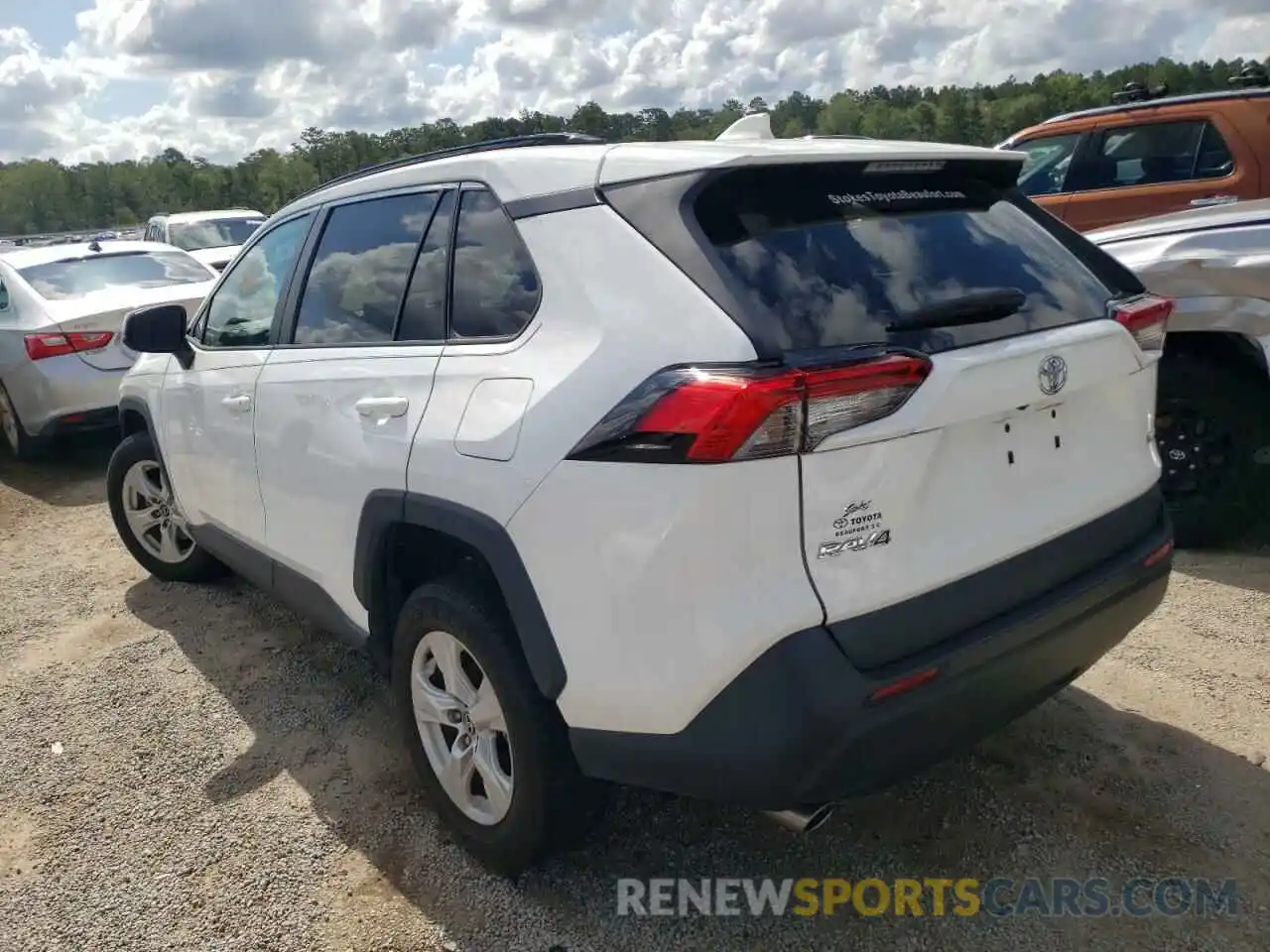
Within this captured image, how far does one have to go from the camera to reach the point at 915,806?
279cm

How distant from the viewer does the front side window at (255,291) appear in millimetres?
3484

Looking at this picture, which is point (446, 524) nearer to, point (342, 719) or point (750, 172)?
point (750, 172)

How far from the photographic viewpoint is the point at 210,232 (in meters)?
14.0

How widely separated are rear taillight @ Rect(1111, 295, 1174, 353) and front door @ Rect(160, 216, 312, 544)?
101 inches

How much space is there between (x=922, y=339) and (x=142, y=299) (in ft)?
21.3

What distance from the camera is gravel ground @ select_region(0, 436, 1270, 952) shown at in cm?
246

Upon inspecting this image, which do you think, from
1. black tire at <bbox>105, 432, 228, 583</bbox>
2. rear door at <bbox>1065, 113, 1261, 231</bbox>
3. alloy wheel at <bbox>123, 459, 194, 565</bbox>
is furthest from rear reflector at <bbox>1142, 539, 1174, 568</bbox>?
rear door at <bbox>1065, 113, 1261, 231</bbox>

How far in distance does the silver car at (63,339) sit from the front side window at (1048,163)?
610 centimetres

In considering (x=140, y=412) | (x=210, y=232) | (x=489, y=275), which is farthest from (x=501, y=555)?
(x=210, y=232)

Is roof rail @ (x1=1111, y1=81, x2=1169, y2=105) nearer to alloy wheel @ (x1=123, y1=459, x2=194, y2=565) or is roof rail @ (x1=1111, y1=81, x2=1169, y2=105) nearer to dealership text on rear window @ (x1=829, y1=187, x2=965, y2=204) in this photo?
dealership text on rear window @ (x1=829, y1=187, x2=965, y2=204)

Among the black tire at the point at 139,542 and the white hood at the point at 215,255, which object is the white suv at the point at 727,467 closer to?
the black tire at the point at 139,542

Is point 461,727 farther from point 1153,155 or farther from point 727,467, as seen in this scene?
point 1153,155

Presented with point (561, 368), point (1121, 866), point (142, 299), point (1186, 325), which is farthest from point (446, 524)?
point (142, 299)

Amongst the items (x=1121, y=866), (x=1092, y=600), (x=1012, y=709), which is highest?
(x=1092, y=600)
